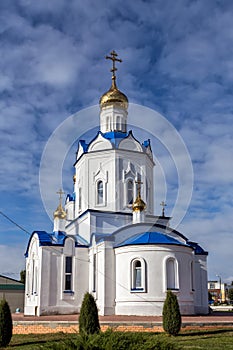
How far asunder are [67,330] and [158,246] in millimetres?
6343

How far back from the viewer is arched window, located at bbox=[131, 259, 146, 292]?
62.3ft

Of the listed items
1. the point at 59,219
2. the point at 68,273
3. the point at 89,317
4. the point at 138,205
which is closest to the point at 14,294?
the point at 59,219

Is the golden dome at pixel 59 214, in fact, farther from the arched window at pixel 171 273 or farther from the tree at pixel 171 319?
the tree at pixel 171 319

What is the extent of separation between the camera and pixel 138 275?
1934cm

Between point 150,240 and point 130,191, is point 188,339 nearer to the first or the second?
point 150,240

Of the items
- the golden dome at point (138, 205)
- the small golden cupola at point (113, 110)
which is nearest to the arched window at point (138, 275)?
A: the golden dome at point (138, 205)

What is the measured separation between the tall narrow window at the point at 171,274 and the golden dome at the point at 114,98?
36.0 feet

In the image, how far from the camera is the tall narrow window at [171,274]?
1917cm

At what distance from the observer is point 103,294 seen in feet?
64.5

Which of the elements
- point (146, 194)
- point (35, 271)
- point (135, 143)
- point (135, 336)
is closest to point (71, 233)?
point (35, 271)

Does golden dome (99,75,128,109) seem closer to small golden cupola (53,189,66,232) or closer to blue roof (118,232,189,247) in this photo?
small golden cupola (53,189,66,232)

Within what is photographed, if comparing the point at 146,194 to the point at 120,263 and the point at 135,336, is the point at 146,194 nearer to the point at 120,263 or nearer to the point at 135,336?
the point at 120,263

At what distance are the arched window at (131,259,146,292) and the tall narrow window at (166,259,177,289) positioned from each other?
3.90 feet

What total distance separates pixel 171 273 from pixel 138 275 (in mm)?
1570
